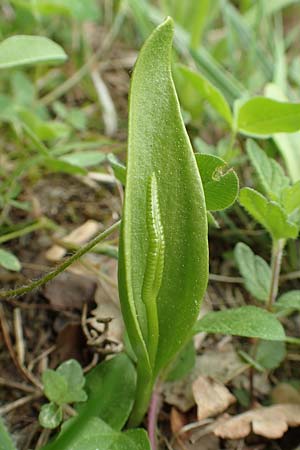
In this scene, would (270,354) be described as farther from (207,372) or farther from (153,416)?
(153,416)

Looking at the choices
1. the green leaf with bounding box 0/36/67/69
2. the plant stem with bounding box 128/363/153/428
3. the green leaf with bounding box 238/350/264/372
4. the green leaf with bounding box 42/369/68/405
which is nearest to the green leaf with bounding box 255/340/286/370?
the green leaf with bounding box 238/350/264/372

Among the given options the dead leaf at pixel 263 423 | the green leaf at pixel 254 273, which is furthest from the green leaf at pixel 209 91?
the dead leaf at pixel 263 423

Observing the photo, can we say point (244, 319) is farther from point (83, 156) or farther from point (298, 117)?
point (83, 156)

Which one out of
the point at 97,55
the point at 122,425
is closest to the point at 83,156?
the point at 122,425

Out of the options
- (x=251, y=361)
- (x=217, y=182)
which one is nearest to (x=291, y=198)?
Answer: (x=217, y=182)

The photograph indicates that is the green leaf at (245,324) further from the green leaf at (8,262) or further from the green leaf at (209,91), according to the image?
the green leaf at (209,91)

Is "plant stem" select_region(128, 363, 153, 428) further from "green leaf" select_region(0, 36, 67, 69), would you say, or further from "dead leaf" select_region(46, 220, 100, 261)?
"green leaf" select_region(0, 36, 67, 69)
